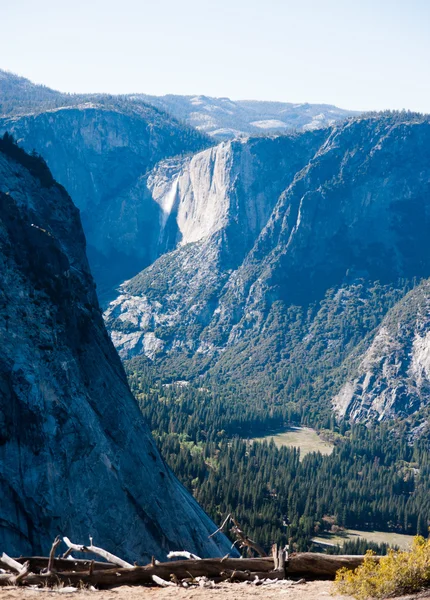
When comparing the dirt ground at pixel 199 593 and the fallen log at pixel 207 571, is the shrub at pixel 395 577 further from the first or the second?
the fallen log at pixel 207 571

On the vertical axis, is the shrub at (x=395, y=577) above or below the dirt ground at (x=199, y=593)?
above

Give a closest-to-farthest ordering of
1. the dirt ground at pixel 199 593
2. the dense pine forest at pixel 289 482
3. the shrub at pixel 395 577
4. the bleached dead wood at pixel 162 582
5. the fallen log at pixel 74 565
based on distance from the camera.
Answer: the shrub at pixel 395 577 → the dirt ground at pixel 199 593 → the bleached dead wood at pixel 162 582 → the fallen log at pixel 74 565 → the dense pine forest at pixel 289 482

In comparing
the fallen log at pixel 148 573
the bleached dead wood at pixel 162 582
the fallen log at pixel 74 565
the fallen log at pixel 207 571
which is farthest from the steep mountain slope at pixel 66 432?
the bleached dead wood at pixel 162 582

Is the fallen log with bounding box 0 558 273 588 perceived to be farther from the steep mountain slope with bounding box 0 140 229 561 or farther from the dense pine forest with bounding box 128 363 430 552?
the dense pine forest with bounding box 128 363 430 552

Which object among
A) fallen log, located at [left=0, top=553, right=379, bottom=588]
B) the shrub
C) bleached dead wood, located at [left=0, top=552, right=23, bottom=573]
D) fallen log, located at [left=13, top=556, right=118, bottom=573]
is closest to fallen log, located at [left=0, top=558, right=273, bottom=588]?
fallen log, located at [left=0, top=553, right=379, bottom=588]

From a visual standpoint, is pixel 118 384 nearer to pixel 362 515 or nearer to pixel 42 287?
pixel 42 287

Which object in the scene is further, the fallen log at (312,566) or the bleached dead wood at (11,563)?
the fallen log at (312,566)
